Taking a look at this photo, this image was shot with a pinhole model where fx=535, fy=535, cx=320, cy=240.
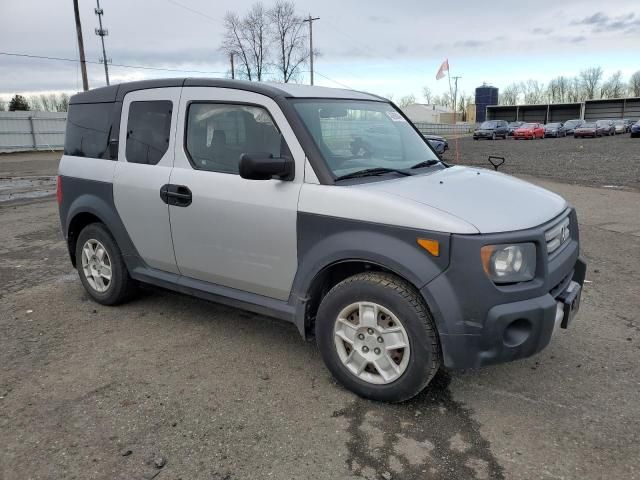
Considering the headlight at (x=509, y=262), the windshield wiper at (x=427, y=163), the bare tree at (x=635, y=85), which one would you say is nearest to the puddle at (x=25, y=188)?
the windshield wiper at (x=427, y=163)

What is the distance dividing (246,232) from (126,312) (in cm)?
189

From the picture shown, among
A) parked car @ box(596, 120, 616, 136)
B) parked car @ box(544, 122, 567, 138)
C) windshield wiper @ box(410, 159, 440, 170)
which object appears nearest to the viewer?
windshield wiper @ box(410, 159, 440, 170)

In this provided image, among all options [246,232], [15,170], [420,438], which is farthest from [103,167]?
[15,170]

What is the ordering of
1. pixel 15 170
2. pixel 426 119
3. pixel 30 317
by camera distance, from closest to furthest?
pixel 30 317 < pixel 15 170 < pixel 426 119

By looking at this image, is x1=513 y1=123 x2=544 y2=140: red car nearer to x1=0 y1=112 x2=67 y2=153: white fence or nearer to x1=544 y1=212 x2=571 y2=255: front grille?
x1=0 y1=112 x2=67 y2=153: white fence

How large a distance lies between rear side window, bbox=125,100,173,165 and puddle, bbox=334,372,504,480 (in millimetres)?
2398

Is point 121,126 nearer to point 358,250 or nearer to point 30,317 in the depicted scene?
point 30,317

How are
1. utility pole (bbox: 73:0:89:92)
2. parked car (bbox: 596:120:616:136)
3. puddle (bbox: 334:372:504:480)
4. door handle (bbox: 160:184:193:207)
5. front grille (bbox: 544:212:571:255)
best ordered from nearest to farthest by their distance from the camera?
puddle (bbox: 334:372:504:480), front grille (bbox: 544:212:571:255), door handle (bbox: 160:184:193:207), utility pole (bbox: 73:0:89:92), parked car (bbox: 596:120:616:136)

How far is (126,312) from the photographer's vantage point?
4809 millimetres

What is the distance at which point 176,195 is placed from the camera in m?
3.90

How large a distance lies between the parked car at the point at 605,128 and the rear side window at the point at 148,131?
1868 inches

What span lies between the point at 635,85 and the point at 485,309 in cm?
12161

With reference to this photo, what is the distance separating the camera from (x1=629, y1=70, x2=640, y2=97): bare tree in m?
103

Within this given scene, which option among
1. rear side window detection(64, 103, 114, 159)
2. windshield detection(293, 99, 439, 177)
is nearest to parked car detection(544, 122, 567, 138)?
windshield detection(293, 99, 439, 177)
